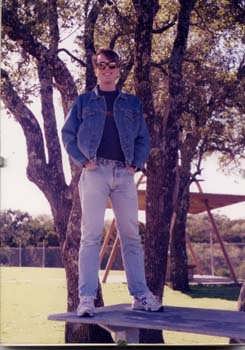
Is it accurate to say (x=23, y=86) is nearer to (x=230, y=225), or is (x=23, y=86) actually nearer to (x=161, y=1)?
(x=161, y=1)

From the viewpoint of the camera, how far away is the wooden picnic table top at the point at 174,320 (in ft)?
13.1

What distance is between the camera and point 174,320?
4.32m

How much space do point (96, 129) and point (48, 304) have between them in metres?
8.93

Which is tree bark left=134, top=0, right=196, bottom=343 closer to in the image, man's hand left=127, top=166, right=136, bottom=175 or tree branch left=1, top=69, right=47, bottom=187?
tree branch left=1, top=69, right=47, bottom=187

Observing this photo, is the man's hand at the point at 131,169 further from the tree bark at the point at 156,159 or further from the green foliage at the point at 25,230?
the green foliage at the point at 25,230

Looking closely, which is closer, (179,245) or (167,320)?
(167,320)

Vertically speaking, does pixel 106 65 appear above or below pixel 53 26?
below

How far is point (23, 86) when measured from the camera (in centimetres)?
1096

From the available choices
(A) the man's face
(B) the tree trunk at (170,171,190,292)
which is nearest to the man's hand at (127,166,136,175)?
(A) the man's face

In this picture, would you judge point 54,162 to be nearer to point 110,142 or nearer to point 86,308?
point 110,142

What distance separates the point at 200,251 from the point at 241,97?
1650 cm

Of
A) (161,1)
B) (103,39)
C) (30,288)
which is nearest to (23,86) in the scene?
(103,39)

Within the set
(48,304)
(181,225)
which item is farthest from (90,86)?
(181,225)

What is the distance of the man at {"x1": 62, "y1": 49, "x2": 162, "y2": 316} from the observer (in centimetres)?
488
